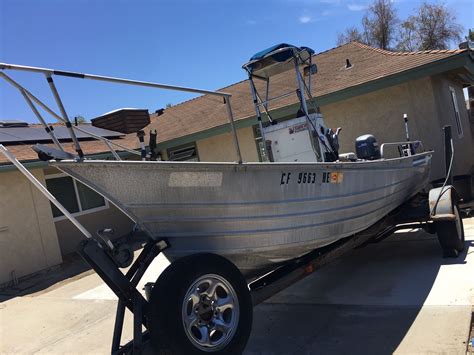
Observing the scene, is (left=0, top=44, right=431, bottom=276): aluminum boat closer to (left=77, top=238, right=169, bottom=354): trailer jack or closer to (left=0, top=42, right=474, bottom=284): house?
(left=77, top=238, right=169, bottom=354): trailer jack

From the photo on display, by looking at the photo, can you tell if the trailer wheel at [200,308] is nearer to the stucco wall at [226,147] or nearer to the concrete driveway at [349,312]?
the concrete driveway at [349,312]

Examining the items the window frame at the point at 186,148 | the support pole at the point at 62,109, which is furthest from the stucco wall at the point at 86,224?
the support pole at the point at 62,109

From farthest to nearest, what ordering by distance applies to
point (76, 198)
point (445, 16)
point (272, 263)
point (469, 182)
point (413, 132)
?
point (445, 16)
point (76, 198)
point (413, 132)
point (469, 182)
point (272, 263)

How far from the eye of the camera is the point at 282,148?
20.0 ft

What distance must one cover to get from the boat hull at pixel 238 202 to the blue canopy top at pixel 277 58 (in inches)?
68.7

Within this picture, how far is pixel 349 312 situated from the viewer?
475cm

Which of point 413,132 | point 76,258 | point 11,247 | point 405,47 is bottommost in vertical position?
point 76,258

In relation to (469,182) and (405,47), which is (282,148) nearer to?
(469,182)

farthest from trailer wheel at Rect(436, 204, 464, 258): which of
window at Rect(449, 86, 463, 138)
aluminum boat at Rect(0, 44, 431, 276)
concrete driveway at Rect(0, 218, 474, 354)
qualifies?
window at Rect(449, 86, 463, 138)

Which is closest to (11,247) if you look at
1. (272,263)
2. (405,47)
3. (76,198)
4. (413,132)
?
(76,198)

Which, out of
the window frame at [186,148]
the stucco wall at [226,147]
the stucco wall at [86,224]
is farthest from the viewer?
the window frame at [186,148]

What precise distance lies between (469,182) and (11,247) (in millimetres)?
9953

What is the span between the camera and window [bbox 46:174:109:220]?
1190 cm

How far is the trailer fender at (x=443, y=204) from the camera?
5.74m
